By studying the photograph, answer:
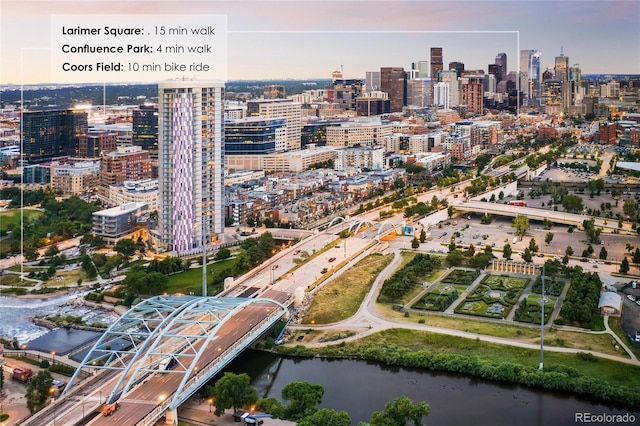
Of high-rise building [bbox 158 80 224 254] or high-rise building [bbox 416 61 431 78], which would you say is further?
high-rise building [bbox 416 61 431 78]

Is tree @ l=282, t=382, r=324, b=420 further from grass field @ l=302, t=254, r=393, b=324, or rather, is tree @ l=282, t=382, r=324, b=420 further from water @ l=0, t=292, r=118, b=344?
water @ l=0, t=292, r=118, b=344

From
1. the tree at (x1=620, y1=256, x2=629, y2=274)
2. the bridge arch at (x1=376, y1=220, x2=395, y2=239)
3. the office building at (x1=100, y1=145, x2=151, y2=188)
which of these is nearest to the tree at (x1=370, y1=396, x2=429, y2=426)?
the tree at (x1=620, y1=256, x2=629, y2=274)

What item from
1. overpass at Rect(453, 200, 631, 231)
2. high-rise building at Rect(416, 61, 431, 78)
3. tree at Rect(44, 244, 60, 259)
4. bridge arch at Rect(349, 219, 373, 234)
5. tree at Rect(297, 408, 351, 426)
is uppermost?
high-rise building at Rect(416, 61, 431, 78)

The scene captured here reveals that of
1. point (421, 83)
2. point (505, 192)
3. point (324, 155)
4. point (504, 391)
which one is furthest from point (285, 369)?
point (421, 83)

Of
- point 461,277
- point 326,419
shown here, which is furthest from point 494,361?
point 461,277

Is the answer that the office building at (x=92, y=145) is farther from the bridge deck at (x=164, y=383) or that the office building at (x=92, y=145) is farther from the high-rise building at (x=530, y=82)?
the high-rise building at (x=530, y=82)

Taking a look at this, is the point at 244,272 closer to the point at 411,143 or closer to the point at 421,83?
the point at 411,143

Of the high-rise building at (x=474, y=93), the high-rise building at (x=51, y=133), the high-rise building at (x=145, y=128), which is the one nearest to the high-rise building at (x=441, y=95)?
the high-rise building at (x=474, y=93)

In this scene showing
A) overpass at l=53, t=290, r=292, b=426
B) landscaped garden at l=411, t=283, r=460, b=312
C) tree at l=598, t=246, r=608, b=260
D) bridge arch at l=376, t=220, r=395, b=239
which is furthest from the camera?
bridge arch at l=376, t=220, r=395, b=239
